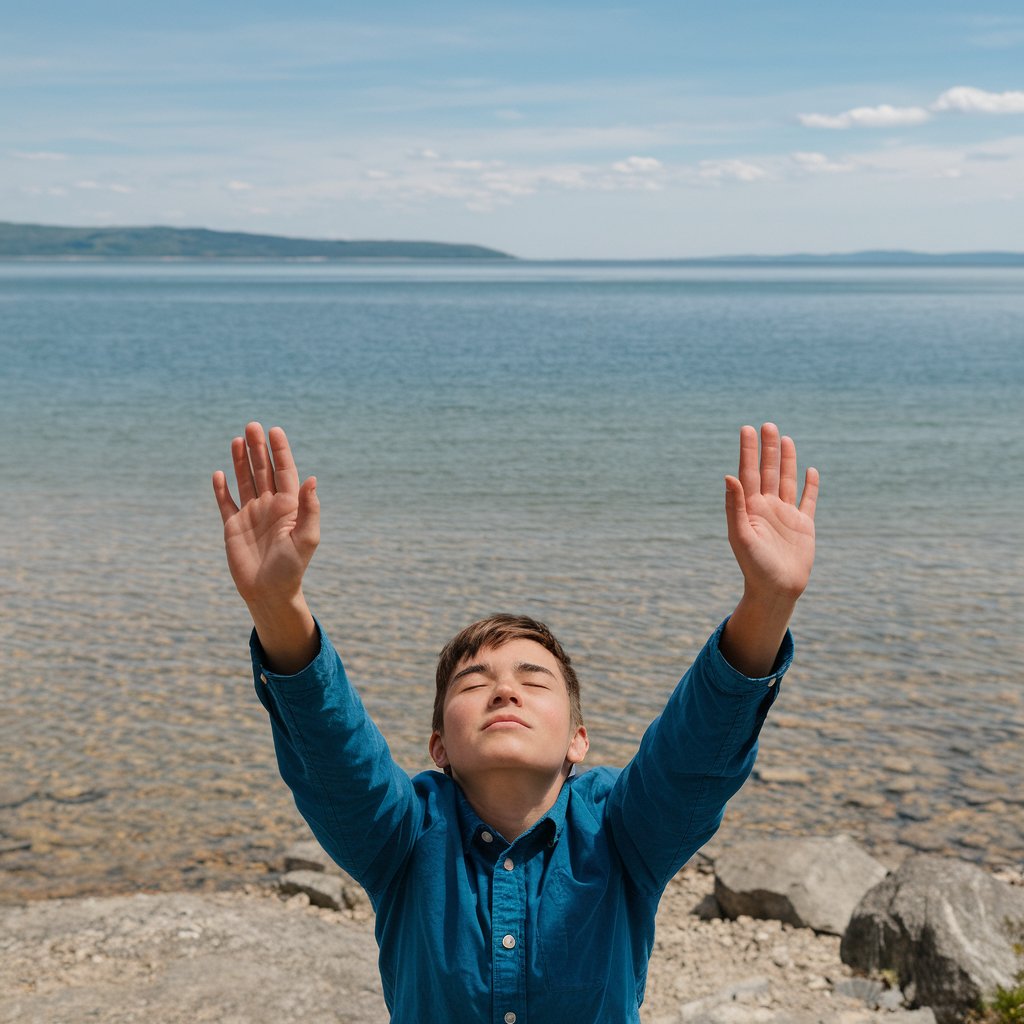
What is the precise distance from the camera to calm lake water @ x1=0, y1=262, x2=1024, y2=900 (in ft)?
29.0

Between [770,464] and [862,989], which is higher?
[770,464]

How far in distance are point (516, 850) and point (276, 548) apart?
2.92 feet

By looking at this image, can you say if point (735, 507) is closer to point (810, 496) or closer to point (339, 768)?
point (810, 496)

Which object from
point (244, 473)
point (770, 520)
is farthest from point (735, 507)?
point (244, 473)

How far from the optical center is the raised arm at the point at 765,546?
2645mm

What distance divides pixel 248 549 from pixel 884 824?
698 centimetres

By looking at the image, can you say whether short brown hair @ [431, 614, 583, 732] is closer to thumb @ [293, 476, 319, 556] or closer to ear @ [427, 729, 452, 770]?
ear @ [427, 729, 452, 770]

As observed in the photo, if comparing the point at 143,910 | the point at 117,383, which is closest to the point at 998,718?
the point at 143,910

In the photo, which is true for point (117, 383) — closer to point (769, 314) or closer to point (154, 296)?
point (769, 314)

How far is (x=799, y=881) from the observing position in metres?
6.96

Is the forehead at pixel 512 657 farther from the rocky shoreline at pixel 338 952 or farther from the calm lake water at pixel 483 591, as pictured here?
the calm lake water at pixel 483 591

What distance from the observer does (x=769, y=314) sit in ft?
363

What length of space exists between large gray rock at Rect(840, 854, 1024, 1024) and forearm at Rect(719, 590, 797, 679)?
12.0 ft

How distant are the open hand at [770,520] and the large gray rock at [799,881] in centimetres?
460
